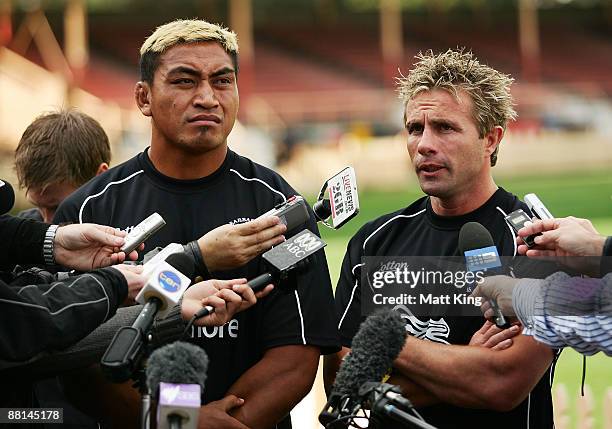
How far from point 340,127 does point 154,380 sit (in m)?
27.3

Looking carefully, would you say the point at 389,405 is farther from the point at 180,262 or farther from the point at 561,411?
the point at 561,411

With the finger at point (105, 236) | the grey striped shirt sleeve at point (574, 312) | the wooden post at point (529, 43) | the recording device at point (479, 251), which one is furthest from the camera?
the wooden post at point (529, 43)

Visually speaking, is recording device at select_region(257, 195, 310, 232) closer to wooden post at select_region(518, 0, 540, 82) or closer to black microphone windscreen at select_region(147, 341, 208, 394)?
black microphone windscreen at select_region(147, 341, 208, 394)

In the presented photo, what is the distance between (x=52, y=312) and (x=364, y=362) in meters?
1.04

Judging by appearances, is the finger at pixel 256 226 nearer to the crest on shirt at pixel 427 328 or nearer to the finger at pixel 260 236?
the finger at pixel 260 236

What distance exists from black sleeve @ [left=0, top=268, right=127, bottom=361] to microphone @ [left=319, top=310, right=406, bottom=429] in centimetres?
83

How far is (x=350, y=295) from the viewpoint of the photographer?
4477mm

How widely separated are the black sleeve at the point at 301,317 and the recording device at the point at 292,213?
0.18m

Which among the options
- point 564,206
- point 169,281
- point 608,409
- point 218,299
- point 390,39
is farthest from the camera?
point 390,39

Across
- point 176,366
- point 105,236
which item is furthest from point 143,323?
point 105,236

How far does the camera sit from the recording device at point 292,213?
3.98 metres

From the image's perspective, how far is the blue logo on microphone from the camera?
3164 millimetres

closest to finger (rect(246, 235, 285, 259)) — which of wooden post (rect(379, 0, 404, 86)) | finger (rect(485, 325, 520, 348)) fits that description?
finger (rect(485, 325, 520, 348))

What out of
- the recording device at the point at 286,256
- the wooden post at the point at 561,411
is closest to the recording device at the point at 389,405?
the recording device at the point at 286,256
